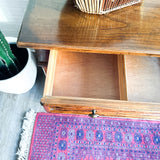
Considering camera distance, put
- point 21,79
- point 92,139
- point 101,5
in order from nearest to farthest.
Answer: point 101,5
point 21,79
point 92,139

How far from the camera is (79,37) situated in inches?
16.1

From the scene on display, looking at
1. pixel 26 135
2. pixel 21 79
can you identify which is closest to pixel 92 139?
pixel 26 135

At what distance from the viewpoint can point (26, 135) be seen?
30.1 inches

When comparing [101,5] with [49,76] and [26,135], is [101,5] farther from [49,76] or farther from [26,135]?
[26,135]

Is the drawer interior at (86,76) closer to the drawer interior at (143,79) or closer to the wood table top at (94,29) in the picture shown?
the drawer interior at (143,79)

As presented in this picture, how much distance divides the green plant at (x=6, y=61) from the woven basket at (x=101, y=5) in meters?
0.29

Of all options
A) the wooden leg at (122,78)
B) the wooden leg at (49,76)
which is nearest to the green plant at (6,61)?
the wooden leg at (49,76)

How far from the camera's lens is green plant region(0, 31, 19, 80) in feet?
1.70

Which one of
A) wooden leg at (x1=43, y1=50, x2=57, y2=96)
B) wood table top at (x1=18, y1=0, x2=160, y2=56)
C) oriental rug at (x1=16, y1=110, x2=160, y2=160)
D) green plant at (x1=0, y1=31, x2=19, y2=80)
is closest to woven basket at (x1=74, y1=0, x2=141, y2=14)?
wood table top at (x1=18, y1=0, x2=160, y2=56)

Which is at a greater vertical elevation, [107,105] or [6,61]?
[6,61]

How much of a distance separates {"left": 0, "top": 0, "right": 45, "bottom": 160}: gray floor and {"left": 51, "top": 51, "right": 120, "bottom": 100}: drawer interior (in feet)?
1.02

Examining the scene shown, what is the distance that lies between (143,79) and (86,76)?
0.22 metres

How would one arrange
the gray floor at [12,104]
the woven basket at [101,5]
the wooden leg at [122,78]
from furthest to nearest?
the gray floor at [12,104] → the wooden leg at [122,78] → the woven basket at [101,5]

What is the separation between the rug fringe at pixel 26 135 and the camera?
0.74 metres
